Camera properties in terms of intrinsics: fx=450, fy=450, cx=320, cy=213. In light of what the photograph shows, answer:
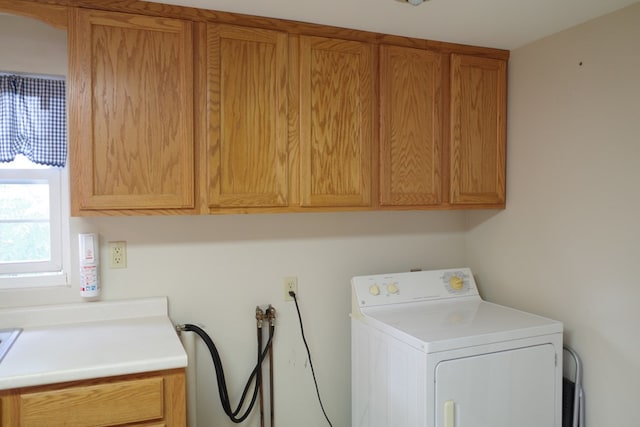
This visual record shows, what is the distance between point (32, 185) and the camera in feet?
6.51

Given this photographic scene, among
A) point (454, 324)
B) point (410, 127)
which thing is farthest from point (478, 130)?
point (454, 324)

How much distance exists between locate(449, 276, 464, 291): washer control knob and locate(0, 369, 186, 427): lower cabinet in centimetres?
146

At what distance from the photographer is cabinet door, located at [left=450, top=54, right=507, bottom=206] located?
2.25m

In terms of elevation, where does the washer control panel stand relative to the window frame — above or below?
below

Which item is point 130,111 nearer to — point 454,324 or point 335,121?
point 335,121

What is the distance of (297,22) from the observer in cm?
193

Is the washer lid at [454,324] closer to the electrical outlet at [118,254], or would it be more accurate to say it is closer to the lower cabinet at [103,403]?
the lower cabinet at [103,403]

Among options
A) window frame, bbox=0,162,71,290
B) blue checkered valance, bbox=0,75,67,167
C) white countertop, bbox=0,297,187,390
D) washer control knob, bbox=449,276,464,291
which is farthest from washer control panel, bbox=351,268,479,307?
blue checkered valance, bbox=0,75,67,167

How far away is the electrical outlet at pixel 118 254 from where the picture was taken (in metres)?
2.00

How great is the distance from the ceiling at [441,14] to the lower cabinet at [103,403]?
1.38 metres

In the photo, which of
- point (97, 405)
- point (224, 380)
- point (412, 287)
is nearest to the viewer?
point (97, 405)

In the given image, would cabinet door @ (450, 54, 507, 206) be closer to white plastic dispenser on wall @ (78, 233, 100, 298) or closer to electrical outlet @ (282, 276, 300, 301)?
electrical outlet @ (282, 276, 300, 301)

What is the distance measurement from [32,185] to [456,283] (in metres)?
2.09

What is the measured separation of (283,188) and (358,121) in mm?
475
